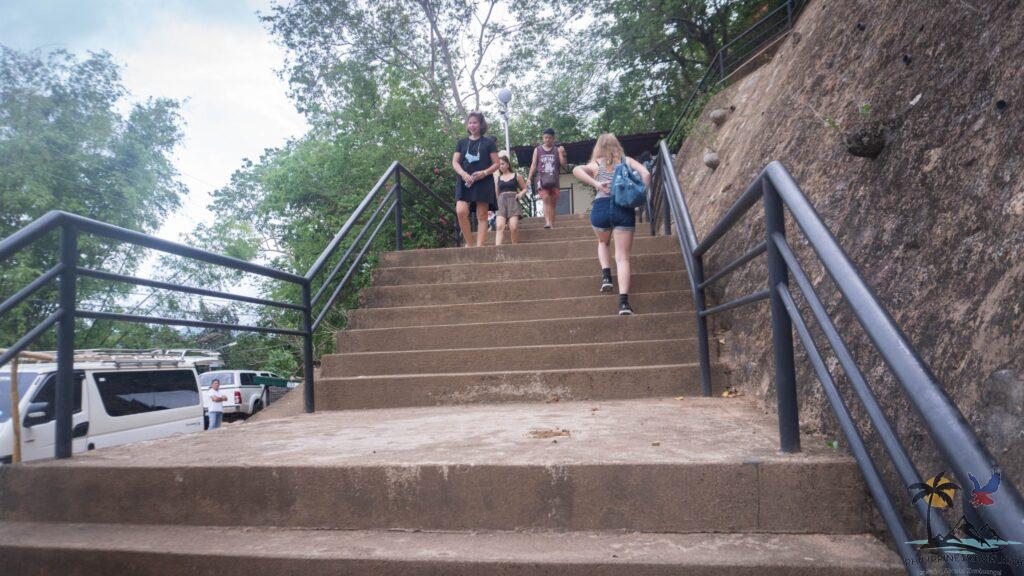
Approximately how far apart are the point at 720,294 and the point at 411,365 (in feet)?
7.36

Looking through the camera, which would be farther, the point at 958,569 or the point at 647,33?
the point at 647,33

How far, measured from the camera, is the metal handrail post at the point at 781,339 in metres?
1.92

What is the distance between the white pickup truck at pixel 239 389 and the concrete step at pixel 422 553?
14130mm

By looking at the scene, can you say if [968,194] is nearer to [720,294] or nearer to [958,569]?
[958,569]

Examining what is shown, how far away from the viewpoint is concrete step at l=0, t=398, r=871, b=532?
1.75 metres

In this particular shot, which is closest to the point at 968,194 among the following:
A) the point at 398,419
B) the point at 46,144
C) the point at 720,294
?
the point at 720,294

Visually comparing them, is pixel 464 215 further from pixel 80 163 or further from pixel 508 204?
pixel 80 163

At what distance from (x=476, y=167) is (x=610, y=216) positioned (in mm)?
2299

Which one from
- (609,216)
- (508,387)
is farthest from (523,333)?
(609,216)

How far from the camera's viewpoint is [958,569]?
3.18 ft

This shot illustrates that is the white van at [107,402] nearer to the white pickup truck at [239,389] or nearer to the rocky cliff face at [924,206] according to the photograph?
the white pickup truck at [239,389]

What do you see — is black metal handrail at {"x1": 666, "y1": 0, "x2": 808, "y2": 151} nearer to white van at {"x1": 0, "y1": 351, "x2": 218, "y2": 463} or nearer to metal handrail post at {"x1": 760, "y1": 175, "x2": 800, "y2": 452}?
metal handrail post at {"x1": 760, "y1": 175, "x2": 800, "y2": 452}

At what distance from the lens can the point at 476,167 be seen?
6.21 meters

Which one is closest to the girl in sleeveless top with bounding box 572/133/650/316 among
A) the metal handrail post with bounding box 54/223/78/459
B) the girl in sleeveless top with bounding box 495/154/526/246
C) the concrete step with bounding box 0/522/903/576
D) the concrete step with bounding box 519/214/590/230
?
the girl in sleeveless top with bounding box 495/154/526/246
